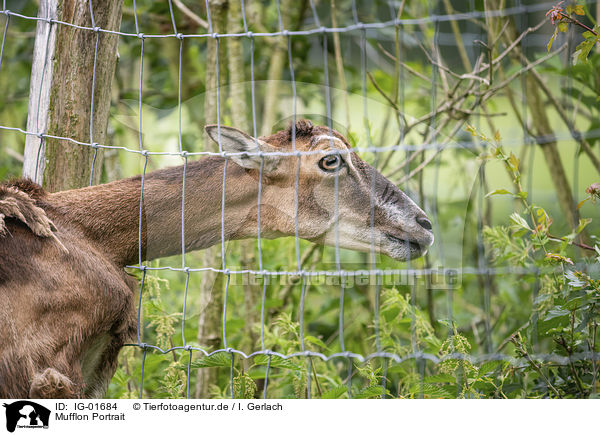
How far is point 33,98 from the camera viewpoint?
11.5 ft

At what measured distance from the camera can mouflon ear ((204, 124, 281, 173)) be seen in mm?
3094

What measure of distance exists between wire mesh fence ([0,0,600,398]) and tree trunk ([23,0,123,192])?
49mm

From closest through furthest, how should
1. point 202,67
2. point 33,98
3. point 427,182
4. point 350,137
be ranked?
point 33,98 → point 350,137 → point 427,182 → point 202,67

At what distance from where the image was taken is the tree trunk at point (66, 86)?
11.2 ft

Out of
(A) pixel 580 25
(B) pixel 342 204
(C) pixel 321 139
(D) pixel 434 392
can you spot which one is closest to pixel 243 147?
(C) pixel 321 139

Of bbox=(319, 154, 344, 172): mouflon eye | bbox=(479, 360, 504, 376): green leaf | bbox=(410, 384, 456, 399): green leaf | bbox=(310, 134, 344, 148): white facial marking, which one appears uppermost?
bbox=(310, 134, 344, 148): white facial marking

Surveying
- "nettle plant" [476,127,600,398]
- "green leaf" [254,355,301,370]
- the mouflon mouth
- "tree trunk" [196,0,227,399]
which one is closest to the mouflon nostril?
the mouflon mouth
